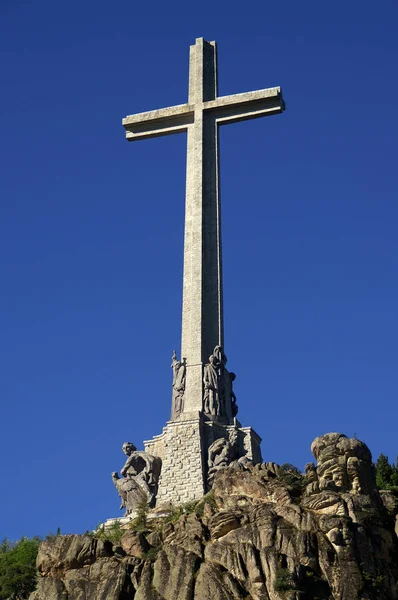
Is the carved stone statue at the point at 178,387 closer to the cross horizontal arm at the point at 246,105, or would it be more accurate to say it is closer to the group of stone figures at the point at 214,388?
the group of stone figures at the point at 214,388

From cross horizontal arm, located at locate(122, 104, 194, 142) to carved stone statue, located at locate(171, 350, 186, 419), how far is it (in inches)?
516

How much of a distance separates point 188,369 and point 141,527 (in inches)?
334

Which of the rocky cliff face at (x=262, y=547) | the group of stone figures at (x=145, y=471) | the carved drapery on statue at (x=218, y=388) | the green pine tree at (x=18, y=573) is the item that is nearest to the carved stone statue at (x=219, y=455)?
the group of stone figures at (x=145, y=471)

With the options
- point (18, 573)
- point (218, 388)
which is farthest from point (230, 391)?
point (18, 573)

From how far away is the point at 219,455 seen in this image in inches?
1921

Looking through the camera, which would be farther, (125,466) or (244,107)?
(244,107)

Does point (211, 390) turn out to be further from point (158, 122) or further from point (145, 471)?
point (158, 122)

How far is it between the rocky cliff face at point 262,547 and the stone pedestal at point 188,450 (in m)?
3.55

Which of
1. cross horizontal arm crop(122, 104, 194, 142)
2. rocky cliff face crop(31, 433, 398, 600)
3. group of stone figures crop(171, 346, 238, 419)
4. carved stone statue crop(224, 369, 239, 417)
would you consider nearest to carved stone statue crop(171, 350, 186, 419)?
group of stone figures crop(171, 346, 238, 419)

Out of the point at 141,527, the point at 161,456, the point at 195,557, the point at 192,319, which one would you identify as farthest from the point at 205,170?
the point at 195,557

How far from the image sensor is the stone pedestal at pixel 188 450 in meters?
48.4

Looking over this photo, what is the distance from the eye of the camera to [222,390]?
170 ft

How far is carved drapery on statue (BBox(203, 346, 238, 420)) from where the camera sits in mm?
51094

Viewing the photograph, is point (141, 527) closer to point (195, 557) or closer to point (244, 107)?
point (195, 557)
